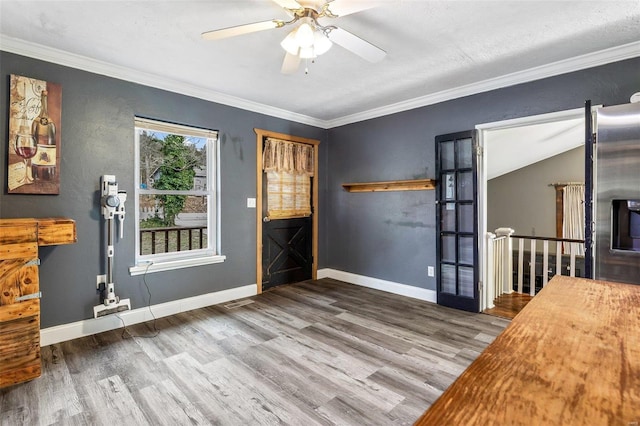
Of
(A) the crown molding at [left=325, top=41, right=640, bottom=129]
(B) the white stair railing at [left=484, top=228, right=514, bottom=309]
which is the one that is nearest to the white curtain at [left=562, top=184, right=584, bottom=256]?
(B) the white stair railing at [left=484, top=228, right=514, bottom=309]

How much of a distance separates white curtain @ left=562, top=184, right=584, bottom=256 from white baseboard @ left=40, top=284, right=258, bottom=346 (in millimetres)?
6549

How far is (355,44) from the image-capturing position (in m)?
2.15

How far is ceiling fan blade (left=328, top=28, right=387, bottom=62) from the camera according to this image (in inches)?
80.1

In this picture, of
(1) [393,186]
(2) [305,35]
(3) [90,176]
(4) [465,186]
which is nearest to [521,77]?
(4) [465,186]

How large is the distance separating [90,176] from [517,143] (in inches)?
233

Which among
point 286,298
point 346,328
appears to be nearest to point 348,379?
point 346,328

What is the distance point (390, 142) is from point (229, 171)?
86.5 inches

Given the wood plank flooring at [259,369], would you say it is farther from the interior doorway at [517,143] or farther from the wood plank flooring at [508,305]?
the interior doorway at [517,143]

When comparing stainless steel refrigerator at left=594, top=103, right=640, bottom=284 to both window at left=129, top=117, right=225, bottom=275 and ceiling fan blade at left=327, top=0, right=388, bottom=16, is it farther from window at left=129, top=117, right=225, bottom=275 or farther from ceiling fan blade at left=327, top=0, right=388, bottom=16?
window at left=129, top=117, right=225, bottom=275

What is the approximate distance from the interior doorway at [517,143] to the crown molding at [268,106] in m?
0.41

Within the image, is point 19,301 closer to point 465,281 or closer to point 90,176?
point 90,176

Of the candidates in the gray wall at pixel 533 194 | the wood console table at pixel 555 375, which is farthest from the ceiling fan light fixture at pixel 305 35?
the gray wall at pixel 533 194

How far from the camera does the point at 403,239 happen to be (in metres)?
4.26

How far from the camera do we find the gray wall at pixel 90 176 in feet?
8.98
